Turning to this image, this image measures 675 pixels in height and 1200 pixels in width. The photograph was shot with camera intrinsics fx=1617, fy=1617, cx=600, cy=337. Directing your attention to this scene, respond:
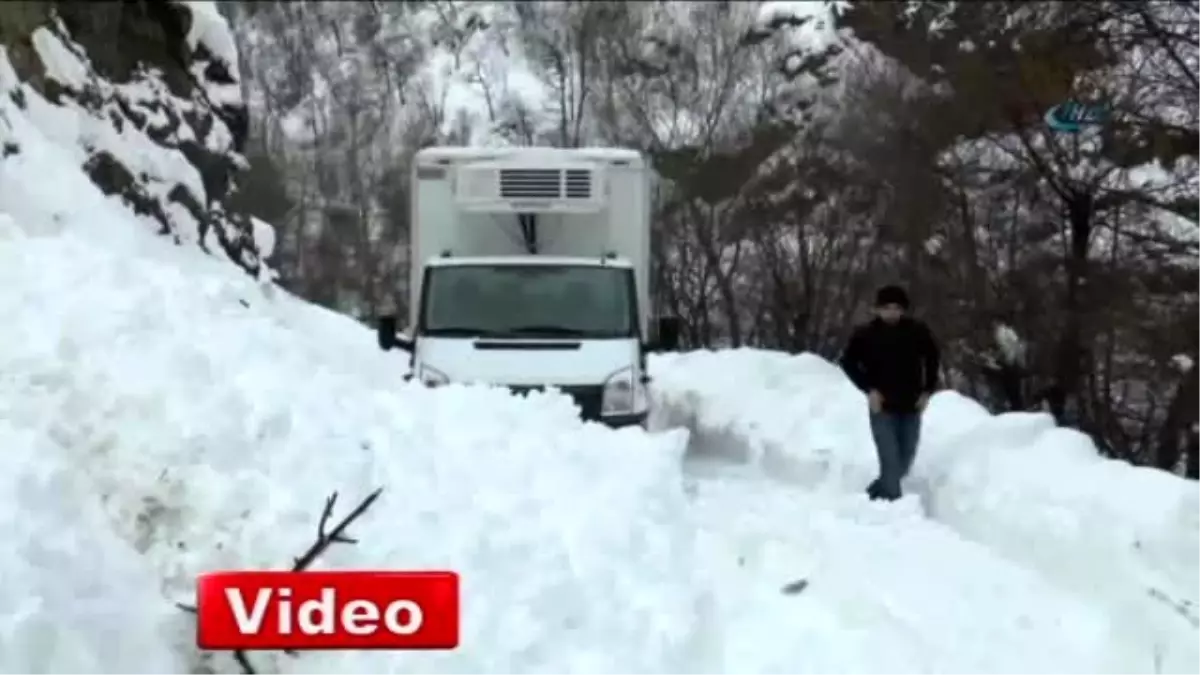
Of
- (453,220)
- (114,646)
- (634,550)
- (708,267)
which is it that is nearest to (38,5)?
(453,220)

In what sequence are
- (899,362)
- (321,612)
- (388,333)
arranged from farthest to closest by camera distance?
(388,333) < (899,362) < (321,612)

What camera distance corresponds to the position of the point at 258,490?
23.3ft

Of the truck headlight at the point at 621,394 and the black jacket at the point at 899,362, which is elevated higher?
the black jacket at the point at 899,362

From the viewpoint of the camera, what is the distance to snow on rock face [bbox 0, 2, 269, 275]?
17484 millimetres

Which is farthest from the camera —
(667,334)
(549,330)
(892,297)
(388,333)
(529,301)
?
(667,334)

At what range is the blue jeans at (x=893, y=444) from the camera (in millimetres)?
11578

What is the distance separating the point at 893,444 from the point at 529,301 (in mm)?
3220

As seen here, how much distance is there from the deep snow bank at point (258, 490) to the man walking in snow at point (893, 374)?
1.74m

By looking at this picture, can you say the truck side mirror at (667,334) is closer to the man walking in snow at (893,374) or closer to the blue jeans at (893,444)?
the man walking in snow at (893,374)

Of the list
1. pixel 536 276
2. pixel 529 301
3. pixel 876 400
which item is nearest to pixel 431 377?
pixel 529 301

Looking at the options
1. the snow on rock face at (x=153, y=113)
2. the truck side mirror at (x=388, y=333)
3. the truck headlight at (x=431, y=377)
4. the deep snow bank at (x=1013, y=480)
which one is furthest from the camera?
the snow on rock face at (x=153, y=113)

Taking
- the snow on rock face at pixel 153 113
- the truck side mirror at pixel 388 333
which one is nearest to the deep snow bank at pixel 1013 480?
the truck side mirror at pixel 388 333

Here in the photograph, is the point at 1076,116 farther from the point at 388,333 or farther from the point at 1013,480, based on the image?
the point at 388,333

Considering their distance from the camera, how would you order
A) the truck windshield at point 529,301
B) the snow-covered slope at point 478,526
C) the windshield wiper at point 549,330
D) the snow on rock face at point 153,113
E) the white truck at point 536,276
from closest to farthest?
1. the snow-covered slope at point 478,526
2. the white truck at point 536,276
3. the windshield wiper at point 549,330
4. the truck windshield at point 529,301
5. the snow on rock face at point 153,113
